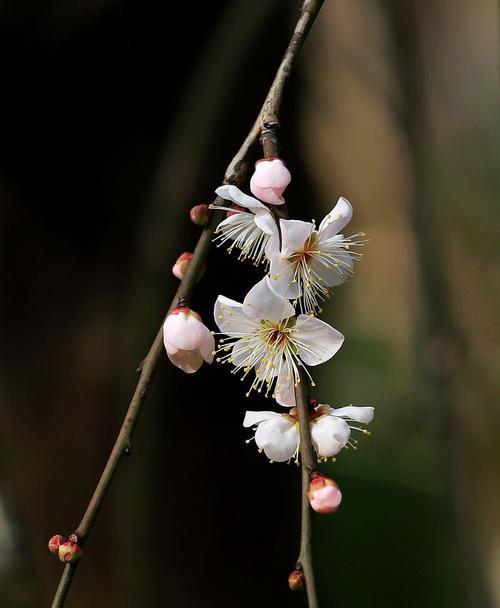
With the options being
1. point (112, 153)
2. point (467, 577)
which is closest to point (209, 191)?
point (112, 153)

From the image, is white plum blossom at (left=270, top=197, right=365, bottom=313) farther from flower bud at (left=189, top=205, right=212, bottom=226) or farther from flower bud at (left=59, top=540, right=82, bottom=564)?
flower bud at (left=59, top=540, right=82, bottom=564)

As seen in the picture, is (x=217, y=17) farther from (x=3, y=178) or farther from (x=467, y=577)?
(x=467, y=577)

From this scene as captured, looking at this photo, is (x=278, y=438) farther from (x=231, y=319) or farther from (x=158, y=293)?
(x=158, y=293)

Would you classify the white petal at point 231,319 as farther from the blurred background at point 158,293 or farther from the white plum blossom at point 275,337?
the blurred background at point 158,293

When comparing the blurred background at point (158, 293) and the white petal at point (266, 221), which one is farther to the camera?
the blurred background at point (158, 293)

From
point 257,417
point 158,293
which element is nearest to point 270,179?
point 257,417

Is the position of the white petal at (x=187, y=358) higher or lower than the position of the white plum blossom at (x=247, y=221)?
lower

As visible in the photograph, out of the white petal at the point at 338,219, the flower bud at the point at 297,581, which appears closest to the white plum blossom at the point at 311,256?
the white petal at the point at 338,219

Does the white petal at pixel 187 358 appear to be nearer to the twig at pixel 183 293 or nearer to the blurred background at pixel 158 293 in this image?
the twig at pixel 183 293

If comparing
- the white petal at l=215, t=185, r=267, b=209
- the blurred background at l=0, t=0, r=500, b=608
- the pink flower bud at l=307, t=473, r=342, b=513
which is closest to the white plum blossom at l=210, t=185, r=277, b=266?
the white petal at l=215, t=185, r=267, b=209

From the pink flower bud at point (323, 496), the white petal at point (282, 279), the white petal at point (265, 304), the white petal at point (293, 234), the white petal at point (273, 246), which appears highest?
the white petal at point (293, 234)
